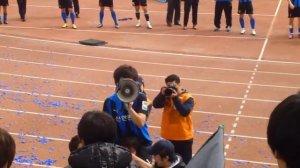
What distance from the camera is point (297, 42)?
15.0 metres

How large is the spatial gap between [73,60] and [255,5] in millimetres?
10623

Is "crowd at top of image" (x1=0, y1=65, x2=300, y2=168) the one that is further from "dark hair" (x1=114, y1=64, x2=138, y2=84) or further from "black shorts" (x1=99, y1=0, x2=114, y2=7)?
"black shorts" (x1=99, y1=0, x2=114, y2=7)

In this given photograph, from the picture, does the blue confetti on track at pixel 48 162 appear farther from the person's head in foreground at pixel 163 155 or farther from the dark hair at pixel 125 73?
the dark hair at pixel 125 73

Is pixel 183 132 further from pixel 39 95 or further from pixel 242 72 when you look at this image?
pixel 242 72

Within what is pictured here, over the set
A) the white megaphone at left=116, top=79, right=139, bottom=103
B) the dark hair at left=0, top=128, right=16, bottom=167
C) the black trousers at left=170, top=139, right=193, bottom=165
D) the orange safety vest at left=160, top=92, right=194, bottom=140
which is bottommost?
the black trousers at left=170, top=139, right=193, bottom=165

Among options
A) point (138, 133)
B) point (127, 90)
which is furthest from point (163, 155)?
point (127, 90)

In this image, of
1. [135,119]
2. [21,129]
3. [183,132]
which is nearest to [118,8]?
[21,129]

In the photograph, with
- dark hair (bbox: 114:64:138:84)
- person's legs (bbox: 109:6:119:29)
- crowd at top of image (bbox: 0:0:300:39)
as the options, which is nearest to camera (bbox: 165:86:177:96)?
dark hair (bbox: 114:64:138:84)

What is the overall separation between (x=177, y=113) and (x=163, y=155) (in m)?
1.26

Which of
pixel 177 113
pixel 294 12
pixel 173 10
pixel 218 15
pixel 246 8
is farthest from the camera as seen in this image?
pixel 173 10

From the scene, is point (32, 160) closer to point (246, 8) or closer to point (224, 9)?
point (246, 8)

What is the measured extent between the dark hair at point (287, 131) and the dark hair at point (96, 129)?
4.47 feet

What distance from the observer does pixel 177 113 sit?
5836mm

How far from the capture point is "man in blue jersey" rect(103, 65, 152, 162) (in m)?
4.47
